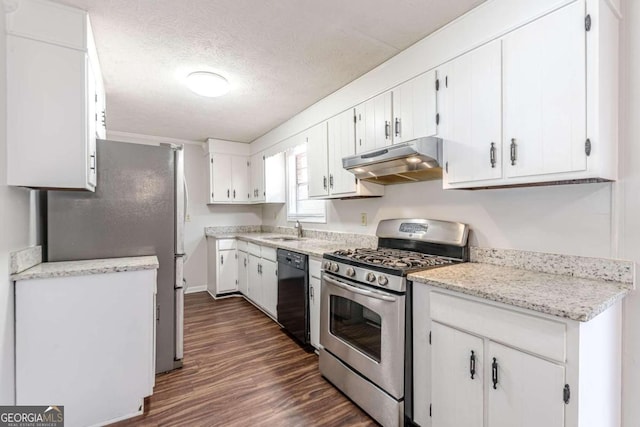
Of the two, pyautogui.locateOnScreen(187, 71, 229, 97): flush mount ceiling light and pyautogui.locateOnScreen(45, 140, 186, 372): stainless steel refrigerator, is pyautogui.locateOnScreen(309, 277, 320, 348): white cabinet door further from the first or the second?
pyautogui.locateOnScreen(187, 71, 229, 97): flush mount ceiling light

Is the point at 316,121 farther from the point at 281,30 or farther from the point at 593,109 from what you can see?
the point at 593,109

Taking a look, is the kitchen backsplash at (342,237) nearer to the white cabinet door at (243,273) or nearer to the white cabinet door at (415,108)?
the white cabinet door at (243,273)

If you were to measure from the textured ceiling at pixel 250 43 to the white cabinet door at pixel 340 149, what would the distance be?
1.16ft

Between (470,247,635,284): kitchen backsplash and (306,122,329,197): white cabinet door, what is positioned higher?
(306,122,329,197): white cabinet door

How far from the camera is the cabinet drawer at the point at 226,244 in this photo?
175 inches

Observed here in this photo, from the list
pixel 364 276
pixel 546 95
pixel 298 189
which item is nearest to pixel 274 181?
pixel 298 189

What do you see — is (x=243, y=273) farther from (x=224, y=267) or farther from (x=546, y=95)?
(x=546, y=95)

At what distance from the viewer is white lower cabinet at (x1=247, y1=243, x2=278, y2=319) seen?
11.0 feet

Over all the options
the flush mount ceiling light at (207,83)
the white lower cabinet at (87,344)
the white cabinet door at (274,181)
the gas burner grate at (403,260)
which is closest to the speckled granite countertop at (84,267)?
the white lower cabinet at (87,344)

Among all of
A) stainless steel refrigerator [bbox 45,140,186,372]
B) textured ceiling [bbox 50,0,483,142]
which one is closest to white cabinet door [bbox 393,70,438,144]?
textured ceiling [bbox 50,0,483,142]

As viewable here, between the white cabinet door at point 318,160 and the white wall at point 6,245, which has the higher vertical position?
the white cabinet door at point 318,160

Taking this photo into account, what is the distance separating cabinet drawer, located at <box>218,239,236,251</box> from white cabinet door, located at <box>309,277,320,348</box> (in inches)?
88.3

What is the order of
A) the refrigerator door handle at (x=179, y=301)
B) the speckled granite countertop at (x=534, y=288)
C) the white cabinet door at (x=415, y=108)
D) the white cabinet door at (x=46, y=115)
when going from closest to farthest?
the speckled granite countertop at (x=534, y=288) → the white cabinet door at (x=46, y=115) → the white cabinet door at (x=415, y=108) → the refrigerator door handle at (x=179, y=301)

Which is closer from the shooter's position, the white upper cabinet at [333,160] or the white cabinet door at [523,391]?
the white cabinet door at [523,391]
